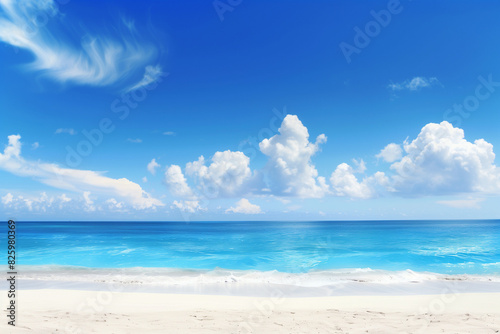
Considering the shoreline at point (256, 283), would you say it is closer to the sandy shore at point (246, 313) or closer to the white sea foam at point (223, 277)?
the white sea foam at point (223, 277)

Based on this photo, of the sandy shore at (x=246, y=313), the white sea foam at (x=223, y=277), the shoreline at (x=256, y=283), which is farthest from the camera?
the white sea foam at (x=223, y=277)

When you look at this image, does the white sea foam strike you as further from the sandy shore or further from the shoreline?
the sandy shore

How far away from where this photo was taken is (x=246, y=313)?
336 inches

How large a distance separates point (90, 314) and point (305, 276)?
10319 mm

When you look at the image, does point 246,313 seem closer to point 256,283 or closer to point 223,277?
point 256,283

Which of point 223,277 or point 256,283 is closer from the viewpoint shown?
point 256,283

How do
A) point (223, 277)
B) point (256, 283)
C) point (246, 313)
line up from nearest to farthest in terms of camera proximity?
point (246, 313) → point (256, 283) → point (223, 277)

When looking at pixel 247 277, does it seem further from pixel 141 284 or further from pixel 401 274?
pixel 401 274

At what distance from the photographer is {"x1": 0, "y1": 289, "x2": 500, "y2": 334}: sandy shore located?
23.0 feet

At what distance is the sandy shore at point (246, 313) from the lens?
7004 mm

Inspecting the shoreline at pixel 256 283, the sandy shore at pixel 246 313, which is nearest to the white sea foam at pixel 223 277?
the shoreline at pixel 256 283

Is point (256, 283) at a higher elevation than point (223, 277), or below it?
higher

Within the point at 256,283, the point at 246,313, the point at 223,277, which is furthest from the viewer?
the point at 223,277

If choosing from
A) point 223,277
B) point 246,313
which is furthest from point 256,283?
point 246,313
